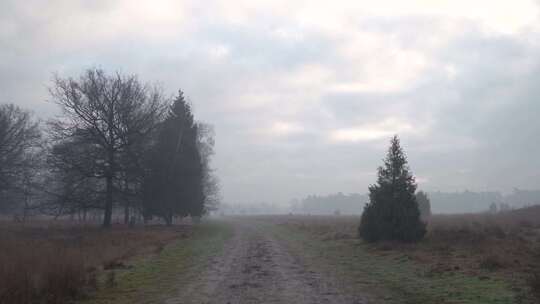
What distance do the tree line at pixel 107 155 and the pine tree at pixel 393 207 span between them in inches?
742

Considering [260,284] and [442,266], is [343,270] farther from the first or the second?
[260,284]

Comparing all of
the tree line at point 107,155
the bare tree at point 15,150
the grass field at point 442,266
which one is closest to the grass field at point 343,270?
the grass field at point 442,266

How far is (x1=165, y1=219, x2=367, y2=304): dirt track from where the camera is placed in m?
10.3

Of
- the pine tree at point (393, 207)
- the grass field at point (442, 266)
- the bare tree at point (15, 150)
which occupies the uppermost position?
the bare tree at point (15, 150)

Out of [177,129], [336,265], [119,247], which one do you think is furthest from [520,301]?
[177,129]

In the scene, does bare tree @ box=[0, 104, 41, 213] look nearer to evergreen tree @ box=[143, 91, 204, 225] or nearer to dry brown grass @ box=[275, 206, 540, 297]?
evergreen tree @ box=[143, 91, 204, 225]

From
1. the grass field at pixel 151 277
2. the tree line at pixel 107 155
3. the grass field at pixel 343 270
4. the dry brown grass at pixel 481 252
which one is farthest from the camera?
the tree line at pixel 107 155

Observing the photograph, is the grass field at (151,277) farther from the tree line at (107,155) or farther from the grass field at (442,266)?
the tree line at (107,155)

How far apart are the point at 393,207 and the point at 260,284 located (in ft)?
43.2

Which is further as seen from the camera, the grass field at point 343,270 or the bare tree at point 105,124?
the bare tree at point 105,124

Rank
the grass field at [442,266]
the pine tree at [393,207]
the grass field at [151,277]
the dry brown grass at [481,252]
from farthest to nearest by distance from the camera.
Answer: the pine tree at [393,207]
the dry brown grass at [481,252]
the grass field at [442,266]
the grass field at [151,277]

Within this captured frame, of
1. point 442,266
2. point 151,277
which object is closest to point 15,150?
point 151,277

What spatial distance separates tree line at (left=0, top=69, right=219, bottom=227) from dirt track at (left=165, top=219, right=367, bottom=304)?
18.6 meters

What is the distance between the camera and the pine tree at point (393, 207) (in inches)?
914
